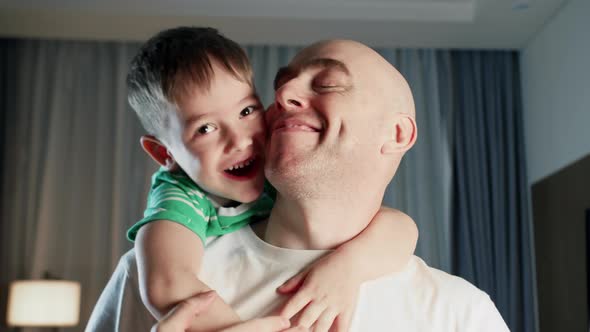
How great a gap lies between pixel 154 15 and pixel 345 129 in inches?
134

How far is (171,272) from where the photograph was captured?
4.07 ft

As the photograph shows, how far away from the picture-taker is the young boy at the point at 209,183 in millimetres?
1283

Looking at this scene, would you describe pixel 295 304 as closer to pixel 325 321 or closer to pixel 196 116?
pixel 325 321

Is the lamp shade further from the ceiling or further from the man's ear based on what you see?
the man's ear

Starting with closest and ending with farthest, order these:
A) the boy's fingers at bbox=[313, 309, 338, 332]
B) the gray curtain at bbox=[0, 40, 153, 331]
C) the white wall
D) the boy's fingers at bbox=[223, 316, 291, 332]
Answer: the boy's fingers at bbox=[223, 316, 291, 332] < the boy's fingers at bbox=[313, 309, 338, 332] < the white wall < the gray curtain at bbox=[0, 40, 153, 331]

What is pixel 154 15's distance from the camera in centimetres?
459

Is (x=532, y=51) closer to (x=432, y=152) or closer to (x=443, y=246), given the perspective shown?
(x=432, y=152)

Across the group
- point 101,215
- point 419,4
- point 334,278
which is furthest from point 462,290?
point 101,215

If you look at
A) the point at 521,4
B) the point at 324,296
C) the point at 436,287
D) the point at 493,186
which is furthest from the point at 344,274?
the point at 493,186

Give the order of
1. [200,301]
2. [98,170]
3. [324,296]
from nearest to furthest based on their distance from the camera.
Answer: [200,301]
[324,296]
[98,170]

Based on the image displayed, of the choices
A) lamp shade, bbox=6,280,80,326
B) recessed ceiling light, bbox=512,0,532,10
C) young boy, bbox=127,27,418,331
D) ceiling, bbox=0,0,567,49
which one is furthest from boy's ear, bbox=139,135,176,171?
recessed ceiling light, bbox=512,0,532,10

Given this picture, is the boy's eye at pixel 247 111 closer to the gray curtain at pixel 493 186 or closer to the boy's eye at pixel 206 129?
the boy's eye at pixel 206 129

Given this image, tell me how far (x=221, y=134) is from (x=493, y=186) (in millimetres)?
3887

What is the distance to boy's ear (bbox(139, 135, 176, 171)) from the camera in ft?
5.07
